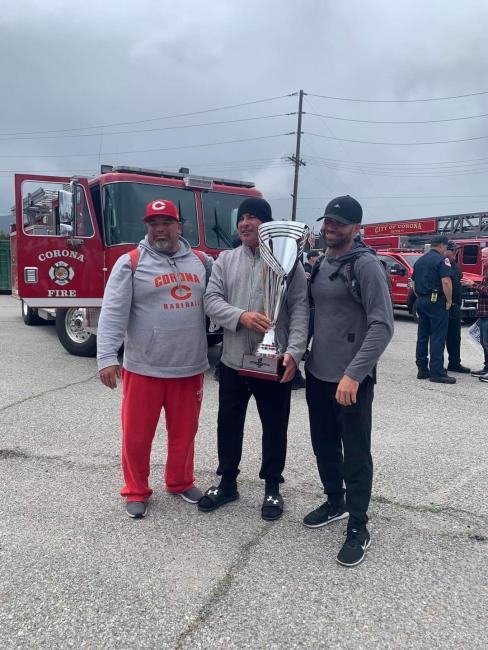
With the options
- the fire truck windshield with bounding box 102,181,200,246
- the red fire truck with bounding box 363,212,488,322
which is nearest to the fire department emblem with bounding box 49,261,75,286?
the fire truck windshield with bounding box 102,181,200,246

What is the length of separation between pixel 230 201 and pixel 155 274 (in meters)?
4.78

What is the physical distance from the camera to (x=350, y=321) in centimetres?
292

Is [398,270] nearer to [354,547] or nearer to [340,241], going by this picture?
[340,241]

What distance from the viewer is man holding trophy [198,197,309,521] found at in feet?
9.98

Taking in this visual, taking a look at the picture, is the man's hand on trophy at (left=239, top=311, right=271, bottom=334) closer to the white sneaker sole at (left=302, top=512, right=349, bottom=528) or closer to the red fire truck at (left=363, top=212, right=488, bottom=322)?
the white sneaker sole at (left=302, top=512, right=349, bottom=528)

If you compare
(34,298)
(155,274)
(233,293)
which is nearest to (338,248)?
(233,293)

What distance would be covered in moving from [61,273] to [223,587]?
5676 mm

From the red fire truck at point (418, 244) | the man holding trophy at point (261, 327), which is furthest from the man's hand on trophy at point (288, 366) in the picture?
the red fire truck at point (418, 244)

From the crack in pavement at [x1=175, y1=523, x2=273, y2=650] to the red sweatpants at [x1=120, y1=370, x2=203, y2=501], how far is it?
709mm

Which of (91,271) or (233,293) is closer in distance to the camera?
(233,293)

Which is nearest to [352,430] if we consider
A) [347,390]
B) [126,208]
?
[347,390]

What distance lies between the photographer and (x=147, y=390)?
334cm

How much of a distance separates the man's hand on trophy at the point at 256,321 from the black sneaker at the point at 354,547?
3.97 feet

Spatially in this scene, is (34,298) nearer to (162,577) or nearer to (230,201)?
(230,201)
